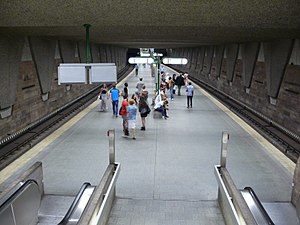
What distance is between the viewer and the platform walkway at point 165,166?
16.9 feet

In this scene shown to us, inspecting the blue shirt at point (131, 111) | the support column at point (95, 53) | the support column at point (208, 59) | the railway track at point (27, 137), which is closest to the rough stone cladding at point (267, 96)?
the support column at point (208, 59)

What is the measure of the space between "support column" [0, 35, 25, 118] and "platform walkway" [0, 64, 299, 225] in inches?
60.1

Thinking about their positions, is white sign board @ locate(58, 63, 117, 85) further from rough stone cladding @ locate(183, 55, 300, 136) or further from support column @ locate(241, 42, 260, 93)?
support column @ locate(241, 42, 260, 93)

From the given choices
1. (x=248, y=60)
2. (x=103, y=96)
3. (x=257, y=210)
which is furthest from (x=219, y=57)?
(x=257, y=210)

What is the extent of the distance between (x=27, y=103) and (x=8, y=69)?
1.99m

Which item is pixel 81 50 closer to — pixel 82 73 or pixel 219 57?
pixel 219 57

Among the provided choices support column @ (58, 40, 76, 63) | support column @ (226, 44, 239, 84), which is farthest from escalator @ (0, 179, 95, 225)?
support column @ (226, 44, 239, 84)

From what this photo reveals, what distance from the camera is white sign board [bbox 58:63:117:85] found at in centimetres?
642

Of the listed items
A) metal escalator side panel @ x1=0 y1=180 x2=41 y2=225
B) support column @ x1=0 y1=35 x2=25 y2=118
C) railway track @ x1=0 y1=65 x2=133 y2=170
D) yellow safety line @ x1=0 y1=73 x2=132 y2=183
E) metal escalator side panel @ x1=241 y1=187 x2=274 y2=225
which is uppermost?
support column @ x1=0 y1=35 x2=25 y2=118

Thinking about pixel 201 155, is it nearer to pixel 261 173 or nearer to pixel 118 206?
pixel 261 173

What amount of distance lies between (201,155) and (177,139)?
150 centimetres

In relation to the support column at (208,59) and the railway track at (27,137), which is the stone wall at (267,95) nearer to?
the support column at (208,59)

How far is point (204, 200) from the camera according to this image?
5438 mm

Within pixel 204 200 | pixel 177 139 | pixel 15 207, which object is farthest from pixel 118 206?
pixel 177 139
